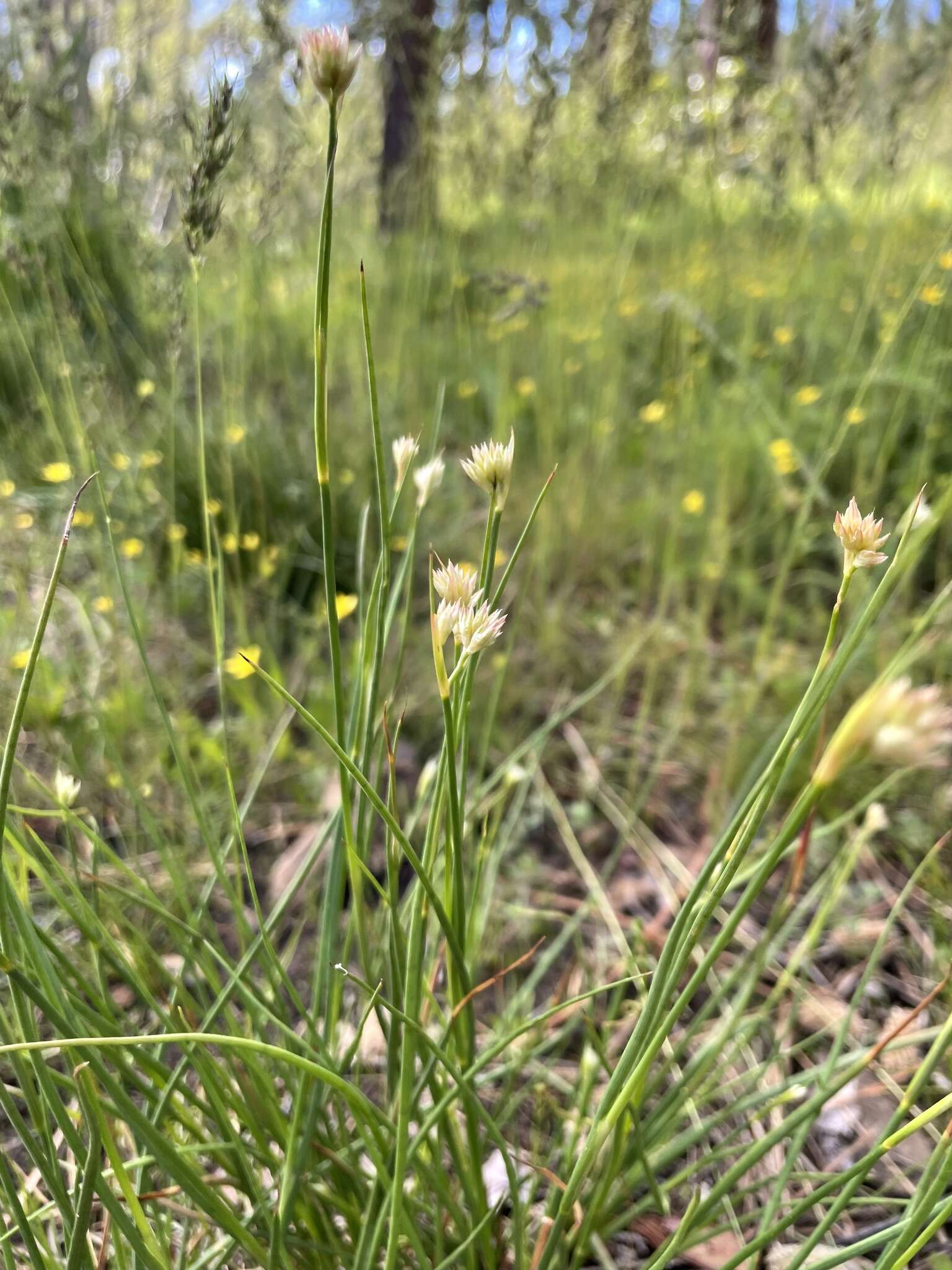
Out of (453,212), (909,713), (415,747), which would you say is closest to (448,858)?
(909,713)

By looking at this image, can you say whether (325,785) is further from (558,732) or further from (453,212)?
(453,212)

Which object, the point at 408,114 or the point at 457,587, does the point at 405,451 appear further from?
the point at 408,114

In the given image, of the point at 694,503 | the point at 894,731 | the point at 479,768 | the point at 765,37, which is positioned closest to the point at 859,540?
the point at 894,731

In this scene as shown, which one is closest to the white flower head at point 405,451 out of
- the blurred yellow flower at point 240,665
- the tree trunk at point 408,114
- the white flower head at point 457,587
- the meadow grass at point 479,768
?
the meadow grass at point 479,768

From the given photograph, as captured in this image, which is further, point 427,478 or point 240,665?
point 240,665

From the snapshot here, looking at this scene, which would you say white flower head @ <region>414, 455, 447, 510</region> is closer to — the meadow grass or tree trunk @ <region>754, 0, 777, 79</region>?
the meadow grass

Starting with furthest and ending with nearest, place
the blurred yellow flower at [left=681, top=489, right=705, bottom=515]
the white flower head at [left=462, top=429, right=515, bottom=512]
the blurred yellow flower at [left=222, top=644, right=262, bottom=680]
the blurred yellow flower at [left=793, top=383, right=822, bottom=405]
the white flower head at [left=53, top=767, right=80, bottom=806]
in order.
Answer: the blurred yellow flower at [left=793, top=383, right=822, bottom=405], the blurred yellow flower at [left=681, top=489, right=705, bottom=515], the blurred yellow flower at [left=222, top=644, right=262, bottom=680], the white flower head at [left=53, top=767, right=80, bottom=806], the white flower head at [left=462, top=429, right=515, bottom=512]

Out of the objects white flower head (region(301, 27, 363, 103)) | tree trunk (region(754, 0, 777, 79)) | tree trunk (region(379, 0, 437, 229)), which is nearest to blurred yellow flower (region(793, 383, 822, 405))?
tree trunk (region(754, 0, 777, 79))
